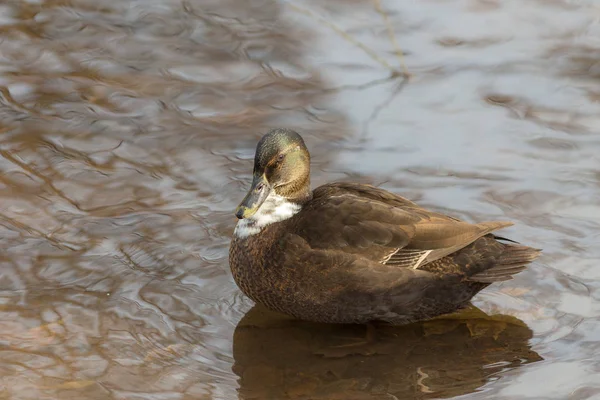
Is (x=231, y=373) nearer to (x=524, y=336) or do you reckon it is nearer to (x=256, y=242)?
(x=256, y=242)

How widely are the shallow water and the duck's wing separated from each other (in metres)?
0.48

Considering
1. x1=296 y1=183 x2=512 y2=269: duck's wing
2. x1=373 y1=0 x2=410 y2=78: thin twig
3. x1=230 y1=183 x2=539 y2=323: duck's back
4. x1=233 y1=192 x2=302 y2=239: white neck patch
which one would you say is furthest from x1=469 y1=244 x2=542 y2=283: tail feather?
x1=373 y1=0 x2=410 y2=78: thin twig

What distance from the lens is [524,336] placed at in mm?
5984

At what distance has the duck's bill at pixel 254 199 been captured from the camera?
6.15 metres

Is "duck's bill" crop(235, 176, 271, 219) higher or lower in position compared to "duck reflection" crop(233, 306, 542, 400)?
higher

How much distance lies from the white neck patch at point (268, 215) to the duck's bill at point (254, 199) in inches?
2.1

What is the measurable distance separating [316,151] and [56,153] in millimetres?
1801

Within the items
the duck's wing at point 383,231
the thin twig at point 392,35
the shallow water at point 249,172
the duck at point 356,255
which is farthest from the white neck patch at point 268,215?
the thin twig at point 392,35

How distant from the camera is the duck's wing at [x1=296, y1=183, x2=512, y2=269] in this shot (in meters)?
5.97

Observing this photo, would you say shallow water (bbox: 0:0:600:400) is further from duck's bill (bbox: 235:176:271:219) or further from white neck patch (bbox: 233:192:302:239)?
duck's bill (bbox: 235:176:271:219)

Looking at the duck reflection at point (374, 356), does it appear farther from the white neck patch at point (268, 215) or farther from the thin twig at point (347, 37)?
the thin twig at point (347, 37)

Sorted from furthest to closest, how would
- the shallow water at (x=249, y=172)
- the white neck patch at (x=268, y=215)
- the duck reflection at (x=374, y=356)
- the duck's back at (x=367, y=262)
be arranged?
the white neck patch at (x=268, y=215) → the duck's back at (x=367, y=262) → the shallow water at (x=249, y=172) → the duck reflection at (x=374, y=356)

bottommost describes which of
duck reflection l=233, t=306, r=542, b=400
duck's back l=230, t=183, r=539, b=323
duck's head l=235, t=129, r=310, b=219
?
duck reflection l=233, t=306, r=542, b=400

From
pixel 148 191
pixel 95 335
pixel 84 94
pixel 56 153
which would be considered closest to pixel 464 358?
pixel 95 335
